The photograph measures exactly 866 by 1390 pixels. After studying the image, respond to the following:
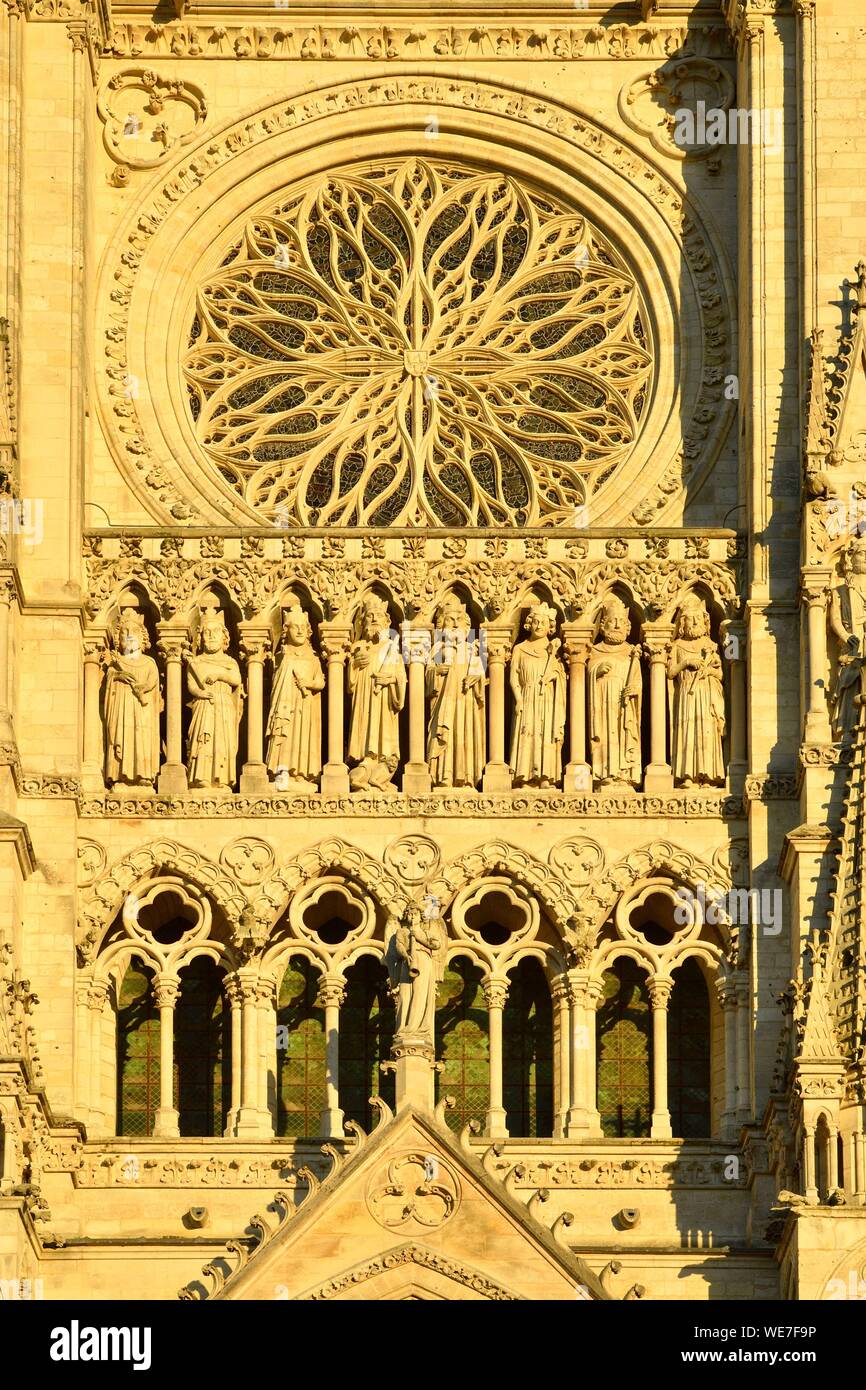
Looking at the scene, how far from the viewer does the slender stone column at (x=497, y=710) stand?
43219 mm

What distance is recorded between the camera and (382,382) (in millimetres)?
45625

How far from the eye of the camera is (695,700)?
43.4 meters

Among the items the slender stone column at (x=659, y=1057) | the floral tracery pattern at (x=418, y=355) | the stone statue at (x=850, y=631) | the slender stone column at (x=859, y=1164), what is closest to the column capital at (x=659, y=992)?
the slender stone column at (x=659, y=1057)

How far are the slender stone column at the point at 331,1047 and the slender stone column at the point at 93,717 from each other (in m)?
2.32

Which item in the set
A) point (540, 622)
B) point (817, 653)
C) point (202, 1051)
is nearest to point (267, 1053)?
point (202, 1051)

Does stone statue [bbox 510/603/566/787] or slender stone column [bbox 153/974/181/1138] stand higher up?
stone statue [bbox 510/603/566/787]

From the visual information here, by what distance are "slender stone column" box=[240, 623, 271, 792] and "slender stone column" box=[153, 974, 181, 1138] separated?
5.30ft

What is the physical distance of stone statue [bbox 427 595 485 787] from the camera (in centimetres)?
4325

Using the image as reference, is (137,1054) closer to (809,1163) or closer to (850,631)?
(809,1163)

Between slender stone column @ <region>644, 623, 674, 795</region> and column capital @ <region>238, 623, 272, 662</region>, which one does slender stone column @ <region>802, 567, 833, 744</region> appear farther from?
column capital @ <region>238, 623, 272, 662</region>

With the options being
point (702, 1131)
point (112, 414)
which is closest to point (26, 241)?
point (112, 414)

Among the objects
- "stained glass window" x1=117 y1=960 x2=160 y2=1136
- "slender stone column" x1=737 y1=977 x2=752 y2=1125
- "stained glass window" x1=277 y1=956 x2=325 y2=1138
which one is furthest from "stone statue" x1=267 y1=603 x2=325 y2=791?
"slender stone column" x1=737 y1=977 x2=752 y2=1125
